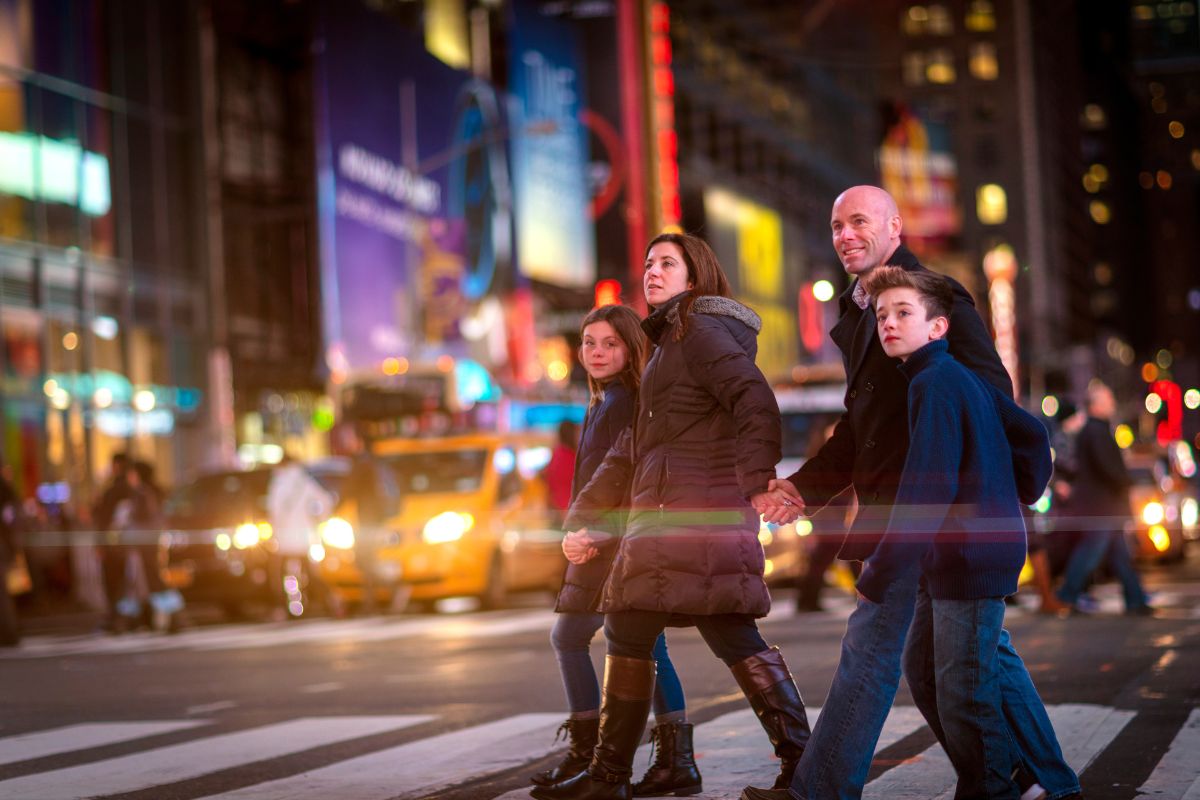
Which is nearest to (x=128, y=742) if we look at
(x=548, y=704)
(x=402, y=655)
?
(x=548, y=704)

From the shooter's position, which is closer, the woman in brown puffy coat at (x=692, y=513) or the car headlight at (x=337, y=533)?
the woman in brown puffy coat at (x=692, y=513)

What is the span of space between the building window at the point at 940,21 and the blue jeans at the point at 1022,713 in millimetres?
117818

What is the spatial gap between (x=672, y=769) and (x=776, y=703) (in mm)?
560

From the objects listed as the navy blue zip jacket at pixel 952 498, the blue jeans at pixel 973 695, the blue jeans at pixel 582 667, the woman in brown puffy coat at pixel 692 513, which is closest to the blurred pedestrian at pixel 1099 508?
the blue jeans at pixel 582 667

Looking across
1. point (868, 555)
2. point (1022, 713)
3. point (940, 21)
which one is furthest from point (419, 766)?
point (940, 21)

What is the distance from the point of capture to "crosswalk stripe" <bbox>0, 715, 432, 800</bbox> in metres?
7.70

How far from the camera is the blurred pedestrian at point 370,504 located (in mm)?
19766

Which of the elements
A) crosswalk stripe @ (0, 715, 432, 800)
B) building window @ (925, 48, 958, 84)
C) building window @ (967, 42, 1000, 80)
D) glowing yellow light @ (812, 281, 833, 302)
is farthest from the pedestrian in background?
building window @ (925, 48, 958, 84)

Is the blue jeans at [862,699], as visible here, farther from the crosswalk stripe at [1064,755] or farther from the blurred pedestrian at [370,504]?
the blurred pedestrian at [370,504]

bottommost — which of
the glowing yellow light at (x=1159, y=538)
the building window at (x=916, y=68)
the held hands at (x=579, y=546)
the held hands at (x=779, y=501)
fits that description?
the glowing yellow light at (x=1159, y=538)

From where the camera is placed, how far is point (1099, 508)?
15641 millimetres

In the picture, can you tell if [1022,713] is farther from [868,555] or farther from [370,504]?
[370,504]

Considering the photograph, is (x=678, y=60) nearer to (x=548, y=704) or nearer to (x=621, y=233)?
(x=621, y=233)

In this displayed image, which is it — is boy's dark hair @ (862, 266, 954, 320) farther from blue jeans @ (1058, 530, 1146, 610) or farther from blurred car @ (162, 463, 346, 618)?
blurred car @ (162, 463, 346, 618)
